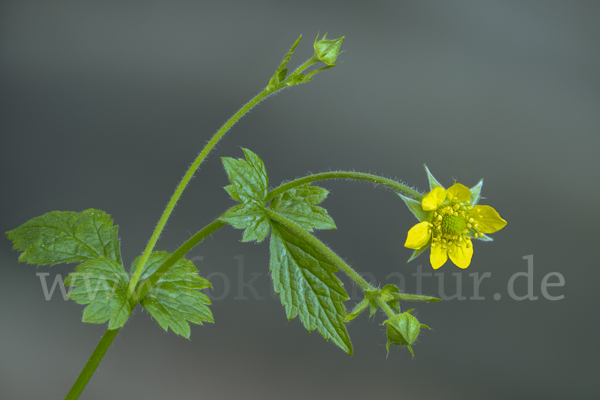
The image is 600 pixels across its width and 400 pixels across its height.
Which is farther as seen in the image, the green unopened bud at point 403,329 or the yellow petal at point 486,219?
the yellow petal at point 486,219

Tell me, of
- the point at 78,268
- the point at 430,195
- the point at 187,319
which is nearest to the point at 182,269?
the point at 187,319

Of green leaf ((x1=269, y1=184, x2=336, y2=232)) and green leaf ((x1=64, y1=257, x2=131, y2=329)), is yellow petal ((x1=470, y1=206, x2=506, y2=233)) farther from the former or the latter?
green leaf ((x1=64, y1=257, x2=131, y2=329))

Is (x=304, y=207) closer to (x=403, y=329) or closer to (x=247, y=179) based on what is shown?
(x=247, y=179)

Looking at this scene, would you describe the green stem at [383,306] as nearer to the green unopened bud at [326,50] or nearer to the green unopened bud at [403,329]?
the green unopened bud at [403,329]

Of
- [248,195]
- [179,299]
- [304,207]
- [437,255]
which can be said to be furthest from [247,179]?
[437,255]

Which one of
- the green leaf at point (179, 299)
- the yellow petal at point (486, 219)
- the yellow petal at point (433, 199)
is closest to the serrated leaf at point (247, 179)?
the green leaf at point (179, 299)

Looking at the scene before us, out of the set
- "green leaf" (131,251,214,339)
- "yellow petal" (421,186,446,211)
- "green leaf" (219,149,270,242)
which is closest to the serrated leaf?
"green leaf" (219,149,270,242)

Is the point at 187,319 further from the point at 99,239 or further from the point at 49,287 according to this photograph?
the point at 49,287
